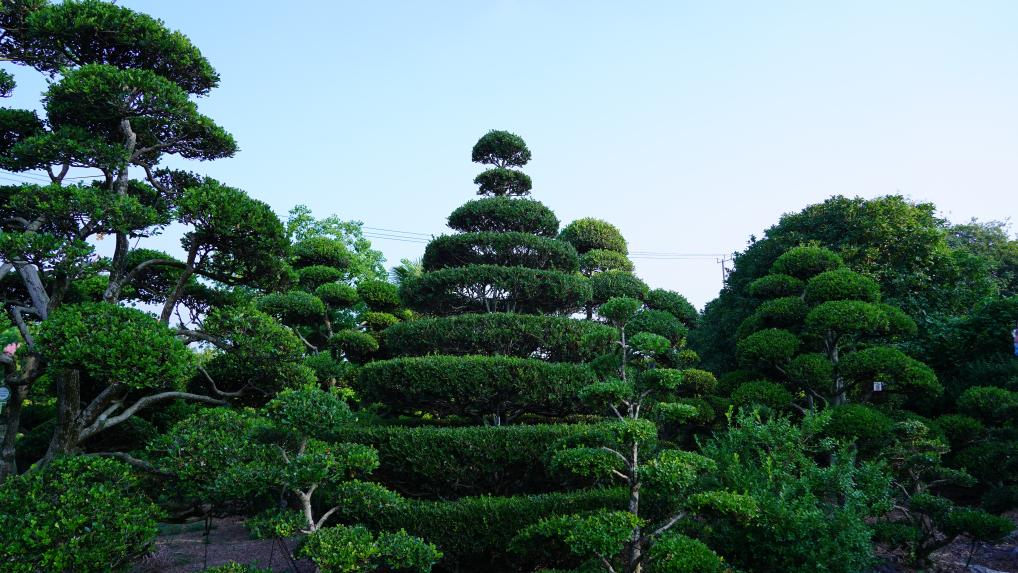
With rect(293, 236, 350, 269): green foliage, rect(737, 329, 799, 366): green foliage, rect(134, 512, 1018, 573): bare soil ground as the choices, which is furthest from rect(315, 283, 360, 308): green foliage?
rect(737, 329, 799, 366): green foliage

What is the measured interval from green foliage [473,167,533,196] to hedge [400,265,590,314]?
9.56 feet

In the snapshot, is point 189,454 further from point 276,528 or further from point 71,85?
point 71,85

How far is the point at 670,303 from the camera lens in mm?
20719

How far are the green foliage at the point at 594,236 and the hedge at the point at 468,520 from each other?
15.7m

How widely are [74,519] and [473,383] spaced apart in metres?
5.20

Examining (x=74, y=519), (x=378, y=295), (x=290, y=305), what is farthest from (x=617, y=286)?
(x=74, y=519)

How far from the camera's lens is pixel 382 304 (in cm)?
2033

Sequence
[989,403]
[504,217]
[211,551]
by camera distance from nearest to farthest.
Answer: [211,551] < [989,403] < [504,217]

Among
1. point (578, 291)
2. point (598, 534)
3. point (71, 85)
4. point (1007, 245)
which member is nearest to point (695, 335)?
point (578, 291)

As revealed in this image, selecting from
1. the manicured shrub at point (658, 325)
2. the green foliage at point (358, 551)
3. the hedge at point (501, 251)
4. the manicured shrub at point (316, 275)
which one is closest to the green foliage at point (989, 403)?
the manicured shrub at point (658, 325)

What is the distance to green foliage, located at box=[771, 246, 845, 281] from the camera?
15266 mm

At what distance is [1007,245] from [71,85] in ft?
124

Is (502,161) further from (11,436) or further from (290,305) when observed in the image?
(11,436)

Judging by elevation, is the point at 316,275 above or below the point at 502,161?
below
